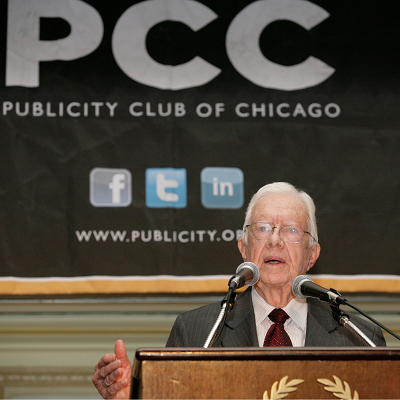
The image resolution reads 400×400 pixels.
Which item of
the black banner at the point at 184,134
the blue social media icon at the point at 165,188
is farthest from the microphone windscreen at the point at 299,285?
the blue social media icon at the point at 165,188

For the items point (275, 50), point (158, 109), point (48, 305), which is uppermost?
point (275, 50)

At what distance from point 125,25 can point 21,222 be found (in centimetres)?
137

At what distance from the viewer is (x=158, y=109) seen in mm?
2906

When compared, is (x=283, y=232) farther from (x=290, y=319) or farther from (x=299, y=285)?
(x=299, y=285)

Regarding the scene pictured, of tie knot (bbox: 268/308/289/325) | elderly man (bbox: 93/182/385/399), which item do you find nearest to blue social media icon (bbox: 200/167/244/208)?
elderly man (bbox: 93/182/385/399)

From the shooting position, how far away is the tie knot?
1985 millimetres

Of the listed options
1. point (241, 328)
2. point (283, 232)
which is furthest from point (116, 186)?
point (241, 328)

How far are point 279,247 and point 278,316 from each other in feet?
0.99

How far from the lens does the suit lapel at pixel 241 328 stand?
6.25 feet

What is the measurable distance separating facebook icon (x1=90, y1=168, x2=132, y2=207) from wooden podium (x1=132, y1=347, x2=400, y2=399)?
5.95 ft

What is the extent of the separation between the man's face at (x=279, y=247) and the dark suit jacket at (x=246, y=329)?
0.15 meters

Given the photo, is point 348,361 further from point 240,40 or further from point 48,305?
point 240,40

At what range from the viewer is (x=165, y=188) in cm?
283

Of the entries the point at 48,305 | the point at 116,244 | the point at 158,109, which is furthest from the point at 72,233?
the point at 158,109
